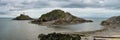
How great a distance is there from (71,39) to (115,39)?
18521 millimetres

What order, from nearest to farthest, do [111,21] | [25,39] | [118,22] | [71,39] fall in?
1. [71,39]
2. [25,39]
3. [118,22]
4. [111,21]

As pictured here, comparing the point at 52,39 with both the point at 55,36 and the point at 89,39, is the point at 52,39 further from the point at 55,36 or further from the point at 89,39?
the point at 89,39

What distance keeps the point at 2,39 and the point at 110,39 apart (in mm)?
37332

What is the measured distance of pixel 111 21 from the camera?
654 ft

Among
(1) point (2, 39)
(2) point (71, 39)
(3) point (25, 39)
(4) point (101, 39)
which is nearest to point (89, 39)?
(4) point (101, 39)

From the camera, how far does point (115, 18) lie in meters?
196

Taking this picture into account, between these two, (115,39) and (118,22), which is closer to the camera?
(115,39)

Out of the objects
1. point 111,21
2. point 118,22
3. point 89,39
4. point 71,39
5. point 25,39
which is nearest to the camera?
point 71,39

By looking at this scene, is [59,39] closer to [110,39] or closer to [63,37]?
[63,37]

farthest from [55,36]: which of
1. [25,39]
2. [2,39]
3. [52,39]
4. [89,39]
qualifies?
[2,39]

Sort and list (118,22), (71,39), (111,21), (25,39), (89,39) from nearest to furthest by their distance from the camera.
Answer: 1. (71,39)
2. (89,39)
3. (25,39)
4. (118,22)
5. (111,21)

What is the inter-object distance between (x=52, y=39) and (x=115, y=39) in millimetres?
22586

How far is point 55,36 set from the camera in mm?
85938

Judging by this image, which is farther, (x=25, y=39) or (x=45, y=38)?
(x=25, y=39)
